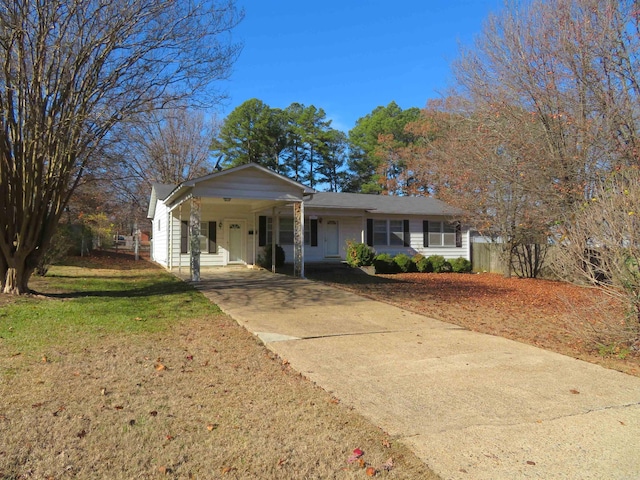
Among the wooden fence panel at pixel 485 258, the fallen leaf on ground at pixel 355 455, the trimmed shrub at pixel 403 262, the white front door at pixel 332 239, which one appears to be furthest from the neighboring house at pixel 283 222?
the fallen leaf on ground at pixel 355 455

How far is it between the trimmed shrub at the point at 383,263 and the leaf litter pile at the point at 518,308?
57cm

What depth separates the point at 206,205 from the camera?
18.5 m

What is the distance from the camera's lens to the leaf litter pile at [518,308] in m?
6.32

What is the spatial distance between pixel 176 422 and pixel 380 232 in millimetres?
18366

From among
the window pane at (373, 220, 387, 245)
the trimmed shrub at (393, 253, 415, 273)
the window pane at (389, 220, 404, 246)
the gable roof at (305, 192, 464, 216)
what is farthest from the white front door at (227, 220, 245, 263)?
the window pane at (389, 220, 404, 246)

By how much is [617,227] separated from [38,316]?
9.09m

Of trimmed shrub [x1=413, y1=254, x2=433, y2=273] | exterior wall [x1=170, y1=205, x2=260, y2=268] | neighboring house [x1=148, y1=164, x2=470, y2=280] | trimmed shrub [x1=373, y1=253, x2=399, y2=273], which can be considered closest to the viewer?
neighboring house [x1=148, y1=164, x2=470, y2=280]

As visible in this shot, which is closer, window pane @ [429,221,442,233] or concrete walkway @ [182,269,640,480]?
concrete walkway @ [182,269,640,480]

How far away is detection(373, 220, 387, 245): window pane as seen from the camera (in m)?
21.5

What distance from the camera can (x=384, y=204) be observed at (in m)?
22.2

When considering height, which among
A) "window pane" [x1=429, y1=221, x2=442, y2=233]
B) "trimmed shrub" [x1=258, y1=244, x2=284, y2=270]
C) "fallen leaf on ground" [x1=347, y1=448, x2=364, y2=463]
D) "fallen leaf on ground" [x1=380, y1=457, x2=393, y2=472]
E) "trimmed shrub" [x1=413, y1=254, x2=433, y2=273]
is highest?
"window pane" [x1=429, y1=221, x2=442, y2=233]

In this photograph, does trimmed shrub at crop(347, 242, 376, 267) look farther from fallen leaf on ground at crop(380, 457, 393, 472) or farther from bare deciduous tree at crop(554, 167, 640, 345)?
fallen leaf on ground at crop(380, 457, 393, 472)

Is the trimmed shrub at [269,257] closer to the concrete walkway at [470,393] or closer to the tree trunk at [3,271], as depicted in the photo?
the tree trunk at [3,271]

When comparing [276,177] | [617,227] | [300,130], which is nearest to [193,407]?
[617,227]
